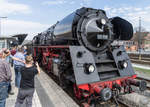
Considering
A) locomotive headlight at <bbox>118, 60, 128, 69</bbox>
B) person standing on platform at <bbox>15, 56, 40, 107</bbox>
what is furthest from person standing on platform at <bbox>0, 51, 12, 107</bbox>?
locomotive headlight at <bbox>118, 60, 128, 69</bbox>

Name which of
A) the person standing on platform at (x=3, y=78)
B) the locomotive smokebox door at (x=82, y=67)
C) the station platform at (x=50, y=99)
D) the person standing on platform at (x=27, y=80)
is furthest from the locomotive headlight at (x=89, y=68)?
the person standing on platform at (x=3, y=78)

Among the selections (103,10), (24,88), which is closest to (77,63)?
(24,88)

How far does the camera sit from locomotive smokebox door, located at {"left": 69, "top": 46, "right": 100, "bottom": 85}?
400cm

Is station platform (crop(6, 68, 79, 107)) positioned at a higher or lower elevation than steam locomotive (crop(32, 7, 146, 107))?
lower

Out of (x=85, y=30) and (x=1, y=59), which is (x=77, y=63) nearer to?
(x=85, y=30)

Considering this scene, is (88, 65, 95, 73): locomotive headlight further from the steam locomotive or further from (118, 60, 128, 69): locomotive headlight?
(118, 60, 128, 69): locomotive headlight

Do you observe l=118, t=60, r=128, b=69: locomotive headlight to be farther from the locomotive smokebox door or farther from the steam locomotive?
the locomotive smokebox door

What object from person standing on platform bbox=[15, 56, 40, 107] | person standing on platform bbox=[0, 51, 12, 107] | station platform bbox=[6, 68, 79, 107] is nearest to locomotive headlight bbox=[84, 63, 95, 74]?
station platform bbox=[6, 68, 79, 107]

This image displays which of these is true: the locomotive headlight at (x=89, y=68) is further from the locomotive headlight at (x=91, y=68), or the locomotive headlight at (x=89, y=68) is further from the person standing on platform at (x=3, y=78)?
the person standing on platform at (x=3, y=78)

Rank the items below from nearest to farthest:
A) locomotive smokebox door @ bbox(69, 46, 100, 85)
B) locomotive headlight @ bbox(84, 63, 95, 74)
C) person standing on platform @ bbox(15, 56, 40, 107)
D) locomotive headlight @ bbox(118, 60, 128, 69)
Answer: person standing on platform @ bbox(15, 56, 40, 107) → locomotive smokebox door @ bbox(69, 46, 100, 85) → locomotive headlight @ bbox(84, 63, 95, 74) → locomotive headlight @ bbox(118, 60, 128, 69)

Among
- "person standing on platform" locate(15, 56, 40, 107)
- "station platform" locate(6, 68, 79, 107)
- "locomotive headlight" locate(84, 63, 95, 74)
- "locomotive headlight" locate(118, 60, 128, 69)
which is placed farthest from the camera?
"locomotive headlight" locate(118, 60, 128, 69)

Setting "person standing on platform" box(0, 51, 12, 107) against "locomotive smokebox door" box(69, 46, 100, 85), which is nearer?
"person standing on platform" box(0, 51, 12, 107)

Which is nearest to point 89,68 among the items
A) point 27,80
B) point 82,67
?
point 82,67

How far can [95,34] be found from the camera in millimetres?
4859
